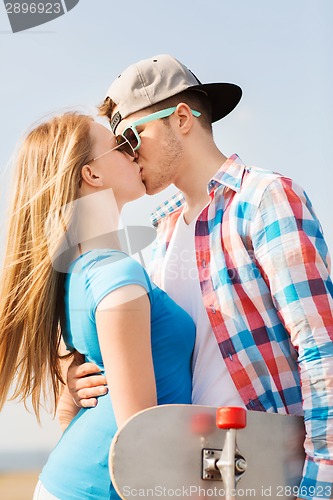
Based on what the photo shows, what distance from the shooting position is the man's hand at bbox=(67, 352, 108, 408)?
2.37 m

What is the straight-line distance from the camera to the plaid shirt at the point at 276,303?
2230 millimetres

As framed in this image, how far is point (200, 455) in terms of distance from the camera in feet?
6.66

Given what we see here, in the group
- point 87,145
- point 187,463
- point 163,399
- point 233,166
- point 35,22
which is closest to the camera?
point 187,463

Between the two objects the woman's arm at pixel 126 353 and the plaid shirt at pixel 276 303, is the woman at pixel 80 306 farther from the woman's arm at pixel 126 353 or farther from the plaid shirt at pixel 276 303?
the plaid shirt at pixel 276 303

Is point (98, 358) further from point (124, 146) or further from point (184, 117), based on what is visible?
point (184, 117)

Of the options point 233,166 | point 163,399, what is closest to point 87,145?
point 233,166

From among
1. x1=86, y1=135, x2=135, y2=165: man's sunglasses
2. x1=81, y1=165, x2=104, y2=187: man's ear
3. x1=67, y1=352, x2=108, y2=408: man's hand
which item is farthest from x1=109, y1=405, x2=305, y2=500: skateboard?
x1=86, y1=135, x2=135, y2=165: man's sunglasses

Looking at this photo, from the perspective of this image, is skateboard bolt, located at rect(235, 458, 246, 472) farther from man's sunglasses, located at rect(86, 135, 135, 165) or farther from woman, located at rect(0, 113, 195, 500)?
man's sunglasses, located at rect(86, 135, 135, 165)

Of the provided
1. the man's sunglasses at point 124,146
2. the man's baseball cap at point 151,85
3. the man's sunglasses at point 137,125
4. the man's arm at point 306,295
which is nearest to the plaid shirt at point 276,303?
the man's arm at point 306,295

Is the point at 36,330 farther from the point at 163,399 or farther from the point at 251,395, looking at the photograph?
the point at 251,395

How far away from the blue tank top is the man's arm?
0.38 metres

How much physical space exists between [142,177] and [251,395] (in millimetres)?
1306

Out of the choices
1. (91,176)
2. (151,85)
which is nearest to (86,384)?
(91,176)

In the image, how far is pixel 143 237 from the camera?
3.38 meters
